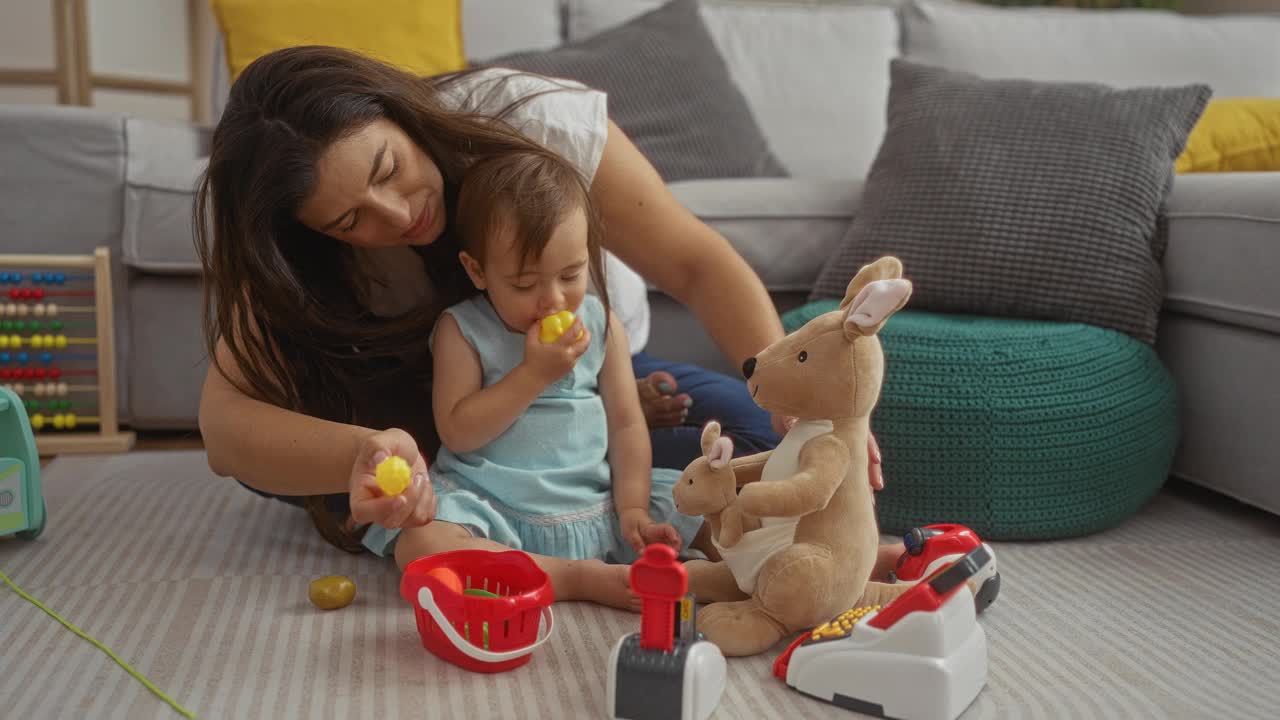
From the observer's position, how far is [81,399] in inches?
68.3

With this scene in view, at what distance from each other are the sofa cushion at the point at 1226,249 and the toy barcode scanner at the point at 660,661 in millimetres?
929

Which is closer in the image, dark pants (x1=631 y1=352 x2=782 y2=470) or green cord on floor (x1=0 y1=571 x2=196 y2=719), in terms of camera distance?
green cord on floor (x1=0 y1=571 x2=196 y2=719)

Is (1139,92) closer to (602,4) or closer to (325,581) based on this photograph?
(602,4)

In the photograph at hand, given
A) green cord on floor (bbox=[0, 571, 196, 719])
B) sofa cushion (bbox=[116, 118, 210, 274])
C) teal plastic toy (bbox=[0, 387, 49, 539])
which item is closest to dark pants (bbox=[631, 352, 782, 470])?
green cord on floor (bbox=[0, 571, 196, 719])

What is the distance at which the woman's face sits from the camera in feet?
3.02

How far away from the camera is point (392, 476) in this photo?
0.81m

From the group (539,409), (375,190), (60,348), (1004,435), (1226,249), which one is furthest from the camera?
(60,348)

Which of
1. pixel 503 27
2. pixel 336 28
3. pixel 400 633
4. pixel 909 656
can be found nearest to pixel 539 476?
pixel 400 633

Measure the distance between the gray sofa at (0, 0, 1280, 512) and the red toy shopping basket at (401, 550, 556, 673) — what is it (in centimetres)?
52

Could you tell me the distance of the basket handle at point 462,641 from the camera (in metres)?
0.82

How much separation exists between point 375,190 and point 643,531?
41cm

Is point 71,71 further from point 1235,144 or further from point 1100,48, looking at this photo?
point 1235,144

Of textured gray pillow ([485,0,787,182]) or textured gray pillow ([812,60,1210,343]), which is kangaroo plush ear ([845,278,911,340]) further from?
textured gray pillow ([485,0,787,182])

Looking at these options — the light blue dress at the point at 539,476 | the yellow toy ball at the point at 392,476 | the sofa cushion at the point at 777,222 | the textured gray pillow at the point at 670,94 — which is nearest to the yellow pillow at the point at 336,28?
the textured gray pillow at the point at 670,94
